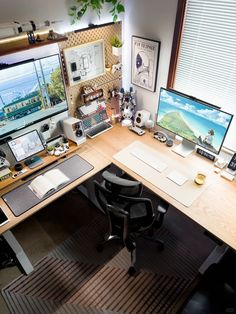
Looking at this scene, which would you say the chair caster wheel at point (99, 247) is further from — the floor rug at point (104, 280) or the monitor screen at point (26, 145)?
the monitor screen at point (26, 145)

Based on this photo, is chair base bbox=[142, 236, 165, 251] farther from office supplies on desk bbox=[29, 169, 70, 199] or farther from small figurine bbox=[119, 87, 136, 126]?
small figurine bbox=[119, 87, 136, 126]

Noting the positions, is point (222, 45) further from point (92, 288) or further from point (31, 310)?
point (31, 310)

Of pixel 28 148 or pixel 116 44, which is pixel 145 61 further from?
pixel 28 148

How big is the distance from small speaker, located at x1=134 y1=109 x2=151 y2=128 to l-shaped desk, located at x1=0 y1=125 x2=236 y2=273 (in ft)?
0.48

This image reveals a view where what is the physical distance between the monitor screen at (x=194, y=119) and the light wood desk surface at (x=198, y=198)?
0.69ft

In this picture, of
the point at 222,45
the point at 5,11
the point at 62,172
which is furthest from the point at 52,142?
the point at 222,45

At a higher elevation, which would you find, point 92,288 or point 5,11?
point 5,11

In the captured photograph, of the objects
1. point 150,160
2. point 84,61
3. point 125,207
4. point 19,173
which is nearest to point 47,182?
point 19,173

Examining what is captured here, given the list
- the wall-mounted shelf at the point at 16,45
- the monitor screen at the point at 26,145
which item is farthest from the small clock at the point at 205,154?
the wall-mounted shelf at the point at 16,45

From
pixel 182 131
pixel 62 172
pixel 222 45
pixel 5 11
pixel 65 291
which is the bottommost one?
pixel 65 291

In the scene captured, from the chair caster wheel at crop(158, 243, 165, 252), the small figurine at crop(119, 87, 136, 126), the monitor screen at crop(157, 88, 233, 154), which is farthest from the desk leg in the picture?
the monitor screen at crop(157, 88, 233, 154)

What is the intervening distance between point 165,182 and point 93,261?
108 centimetres

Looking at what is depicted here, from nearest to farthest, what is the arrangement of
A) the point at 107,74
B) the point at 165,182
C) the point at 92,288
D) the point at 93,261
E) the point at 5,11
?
the point at 5,11 < the point at 165,182 < the point at 92,288 < the point at 93,261 < the point at 107,74

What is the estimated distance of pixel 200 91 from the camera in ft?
7.23
